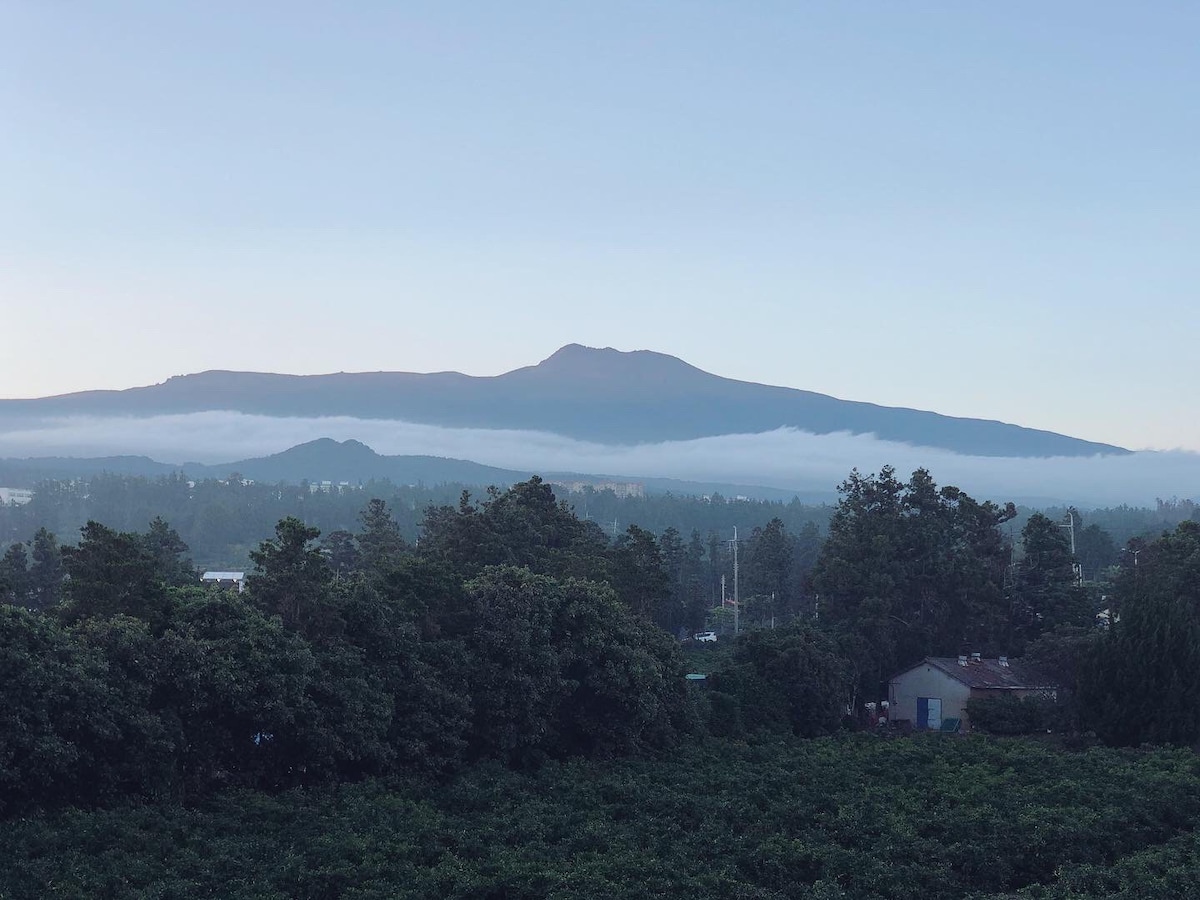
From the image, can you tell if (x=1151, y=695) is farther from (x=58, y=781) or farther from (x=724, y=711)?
(x=58, y=781)

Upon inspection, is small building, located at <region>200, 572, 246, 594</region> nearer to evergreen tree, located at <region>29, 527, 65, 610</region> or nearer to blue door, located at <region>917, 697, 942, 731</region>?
evergreen tree, located at <region>29, 527, 65, 610</region>

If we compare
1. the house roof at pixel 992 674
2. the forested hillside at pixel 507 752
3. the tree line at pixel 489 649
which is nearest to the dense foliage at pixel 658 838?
the forested hillside at pixel 507 752

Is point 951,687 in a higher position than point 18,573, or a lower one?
lower

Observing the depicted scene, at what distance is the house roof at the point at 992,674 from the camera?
39.4 meters

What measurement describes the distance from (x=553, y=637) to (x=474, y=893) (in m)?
12.3

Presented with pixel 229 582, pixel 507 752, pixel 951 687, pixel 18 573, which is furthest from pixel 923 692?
pixel 18 573

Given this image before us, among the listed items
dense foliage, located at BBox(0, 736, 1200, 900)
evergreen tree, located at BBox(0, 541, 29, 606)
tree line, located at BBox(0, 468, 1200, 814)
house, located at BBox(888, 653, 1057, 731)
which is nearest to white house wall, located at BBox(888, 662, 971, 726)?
house, located at BBox(888, 653, 1057, 731)

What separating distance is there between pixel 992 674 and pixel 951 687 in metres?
1.83

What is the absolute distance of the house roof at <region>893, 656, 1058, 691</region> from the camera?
39.4m

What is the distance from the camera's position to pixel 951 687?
39.9m

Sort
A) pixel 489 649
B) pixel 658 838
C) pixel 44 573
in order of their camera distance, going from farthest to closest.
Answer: pixel 44 573 → pixel 489 649 → pixel 658 838

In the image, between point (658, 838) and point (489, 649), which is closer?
point (658, 838)

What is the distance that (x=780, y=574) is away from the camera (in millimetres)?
67562

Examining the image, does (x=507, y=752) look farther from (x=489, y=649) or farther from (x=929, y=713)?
(x=929, y=713)
